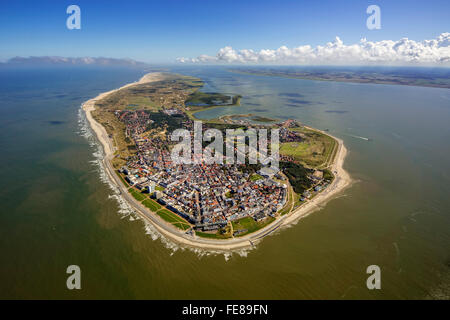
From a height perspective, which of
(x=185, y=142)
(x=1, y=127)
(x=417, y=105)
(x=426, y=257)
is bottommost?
(x=426, y=257)

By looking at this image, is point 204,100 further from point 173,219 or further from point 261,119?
point 173,219

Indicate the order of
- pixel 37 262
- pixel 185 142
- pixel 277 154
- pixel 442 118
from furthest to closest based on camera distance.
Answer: pixel 442 118, pixel 185 142, pixel 277 154, pixel 37 262

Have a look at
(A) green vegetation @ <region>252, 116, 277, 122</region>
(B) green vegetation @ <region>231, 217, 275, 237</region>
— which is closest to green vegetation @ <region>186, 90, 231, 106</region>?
(A) green vegetation @ <region>252, 116, 277, 122</region>

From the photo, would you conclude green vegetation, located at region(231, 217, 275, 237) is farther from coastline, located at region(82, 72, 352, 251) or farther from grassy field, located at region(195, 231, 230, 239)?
grassy field, located at region(195, 231, 230, 239)

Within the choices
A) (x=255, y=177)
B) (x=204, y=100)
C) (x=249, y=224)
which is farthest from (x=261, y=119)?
(x=249, y=224)

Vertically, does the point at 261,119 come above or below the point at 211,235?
above

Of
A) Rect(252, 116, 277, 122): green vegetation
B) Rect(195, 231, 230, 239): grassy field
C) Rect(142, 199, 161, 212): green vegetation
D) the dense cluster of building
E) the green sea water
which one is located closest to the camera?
the green sea water

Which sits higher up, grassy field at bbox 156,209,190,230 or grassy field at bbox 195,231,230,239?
grassy field at bbox 156,209,190,230

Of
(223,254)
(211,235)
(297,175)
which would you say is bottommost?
(223,254)

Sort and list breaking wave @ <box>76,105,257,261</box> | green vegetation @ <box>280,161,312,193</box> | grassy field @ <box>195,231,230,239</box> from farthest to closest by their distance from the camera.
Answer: green vegetation @ <box>280,161,312,193</box> → grassy field @ <box>195,231,230,239</box> → breaking wave @ <box>76,105,257,261</box>
